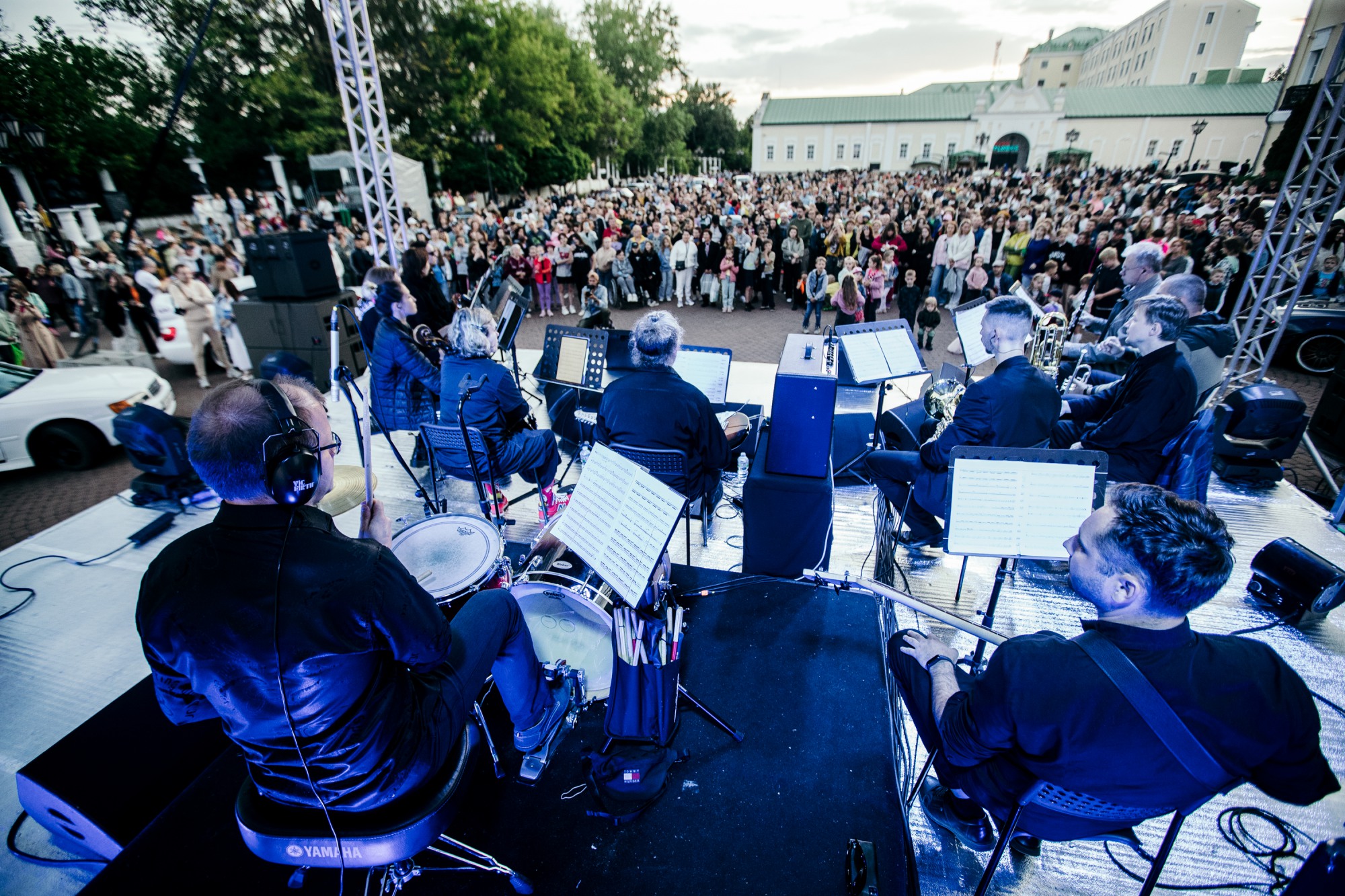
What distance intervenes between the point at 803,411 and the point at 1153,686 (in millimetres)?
2003

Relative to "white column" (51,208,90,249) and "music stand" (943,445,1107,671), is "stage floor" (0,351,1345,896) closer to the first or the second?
"music stand" (943,445,1107,671)

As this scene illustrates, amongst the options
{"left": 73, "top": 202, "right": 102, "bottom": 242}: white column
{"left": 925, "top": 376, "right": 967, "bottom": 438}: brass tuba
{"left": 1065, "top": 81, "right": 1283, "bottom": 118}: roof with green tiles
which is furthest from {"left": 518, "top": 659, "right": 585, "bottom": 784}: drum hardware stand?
{"left": 1065, "top": 81, "right": 1283, "bottom": 118}: roof with green tiles

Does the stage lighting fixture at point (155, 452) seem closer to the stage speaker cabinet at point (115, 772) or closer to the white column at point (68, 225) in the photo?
the stage speaker cabinet at point (115, 772)

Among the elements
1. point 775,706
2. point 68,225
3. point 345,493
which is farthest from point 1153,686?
point 68,225

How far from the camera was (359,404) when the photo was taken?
6.77 metres

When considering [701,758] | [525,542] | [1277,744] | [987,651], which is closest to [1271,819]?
[987,651]

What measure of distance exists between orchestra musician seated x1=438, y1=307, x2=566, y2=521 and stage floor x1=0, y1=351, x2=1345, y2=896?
62cm

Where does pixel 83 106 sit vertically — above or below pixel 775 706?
above

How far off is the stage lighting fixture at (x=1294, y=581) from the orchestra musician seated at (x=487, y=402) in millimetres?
4652

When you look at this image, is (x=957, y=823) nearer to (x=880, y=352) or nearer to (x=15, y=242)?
(x=880, y=352)

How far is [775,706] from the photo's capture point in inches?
109

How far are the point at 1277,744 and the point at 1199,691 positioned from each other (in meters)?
0.25

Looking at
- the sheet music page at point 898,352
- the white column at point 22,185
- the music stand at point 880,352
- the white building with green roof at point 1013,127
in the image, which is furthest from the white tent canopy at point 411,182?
the white building with green roof at point 1013,127

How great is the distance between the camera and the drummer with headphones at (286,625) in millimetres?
1426
